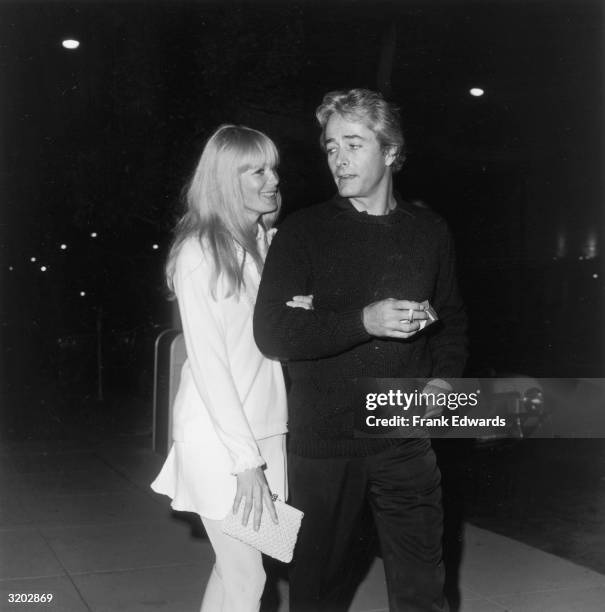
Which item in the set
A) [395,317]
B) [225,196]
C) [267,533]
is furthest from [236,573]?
[225,196]

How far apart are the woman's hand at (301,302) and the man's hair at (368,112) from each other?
19.9 inches

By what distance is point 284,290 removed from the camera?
8.46 ft

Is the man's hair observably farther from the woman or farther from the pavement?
the pavement

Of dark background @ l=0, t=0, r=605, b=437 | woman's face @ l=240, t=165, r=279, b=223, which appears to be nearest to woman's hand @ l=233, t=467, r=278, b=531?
woman's face @ l=240, t=165, r=279, b=223

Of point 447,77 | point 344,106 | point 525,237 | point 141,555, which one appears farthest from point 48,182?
point 525,237

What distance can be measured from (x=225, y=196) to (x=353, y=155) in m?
0.40

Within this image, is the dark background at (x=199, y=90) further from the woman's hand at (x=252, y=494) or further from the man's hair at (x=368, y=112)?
the woman's hand at (x=252, y=494)

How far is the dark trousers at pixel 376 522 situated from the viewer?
2.68 m

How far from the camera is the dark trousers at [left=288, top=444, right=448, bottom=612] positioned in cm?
268

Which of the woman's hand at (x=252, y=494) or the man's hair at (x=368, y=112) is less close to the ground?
the man's hair at (x=368, y=112)

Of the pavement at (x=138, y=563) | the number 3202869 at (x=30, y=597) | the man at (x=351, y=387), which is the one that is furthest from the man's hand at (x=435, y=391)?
the number 3202869 at (x=30, y=597)

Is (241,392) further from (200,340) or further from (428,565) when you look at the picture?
(428,565)

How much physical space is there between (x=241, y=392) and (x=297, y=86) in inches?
188

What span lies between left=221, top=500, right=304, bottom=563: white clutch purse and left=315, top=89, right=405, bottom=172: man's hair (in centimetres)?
113
